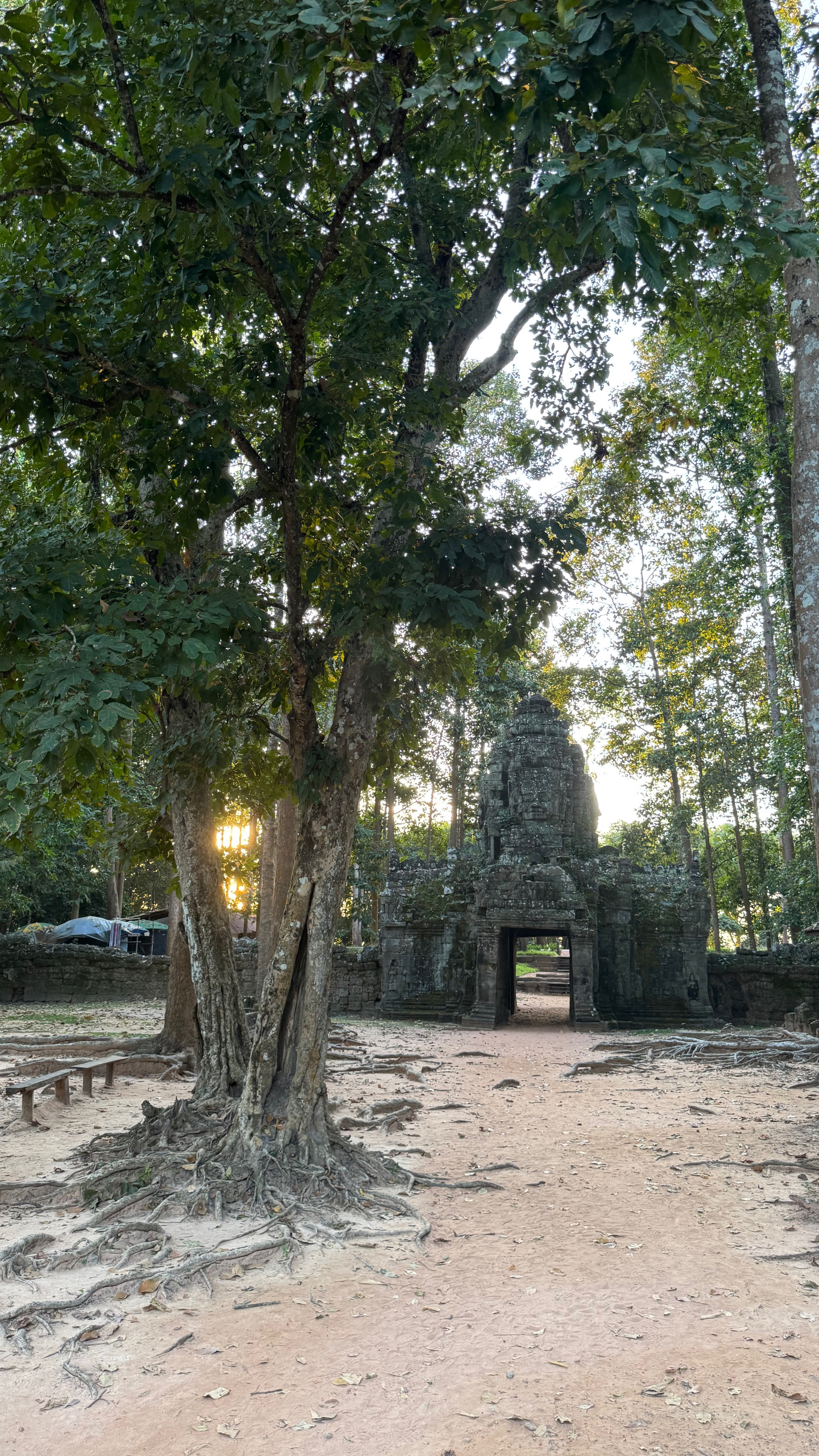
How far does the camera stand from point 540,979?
2717cm

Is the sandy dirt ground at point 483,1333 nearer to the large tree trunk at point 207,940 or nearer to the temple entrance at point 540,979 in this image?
the large tree trunk at point 207,940

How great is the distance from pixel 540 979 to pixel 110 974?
13388mm

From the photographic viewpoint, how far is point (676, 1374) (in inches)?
132

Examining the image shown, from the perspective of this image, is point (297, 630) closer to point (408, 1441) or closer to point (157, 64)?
point (157, 64)

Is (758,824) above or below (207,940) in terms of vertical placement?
above

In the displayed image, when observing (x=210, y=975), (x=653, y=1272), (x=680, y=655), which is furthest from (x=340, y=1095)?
(x=680, y=655)

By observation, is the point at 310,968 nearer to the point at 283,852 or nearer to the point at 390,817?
the point at 283,852

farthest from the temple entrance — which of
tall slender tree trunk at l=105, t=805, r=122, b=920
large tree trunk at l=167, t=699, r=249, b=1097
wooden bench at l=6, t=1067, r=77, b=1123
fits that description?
tall slender tree trunk at l=105, t=805, r=122, b=920

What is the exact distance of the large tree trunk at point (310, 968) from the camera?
5.63 m

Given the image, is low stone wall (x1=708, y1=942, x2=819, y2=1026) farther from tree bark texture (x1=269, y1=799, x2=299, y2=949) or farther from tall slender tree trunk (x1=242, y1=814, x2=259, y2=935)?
tree bark texture (x1=269, y1=799, x2=299, y2=949)

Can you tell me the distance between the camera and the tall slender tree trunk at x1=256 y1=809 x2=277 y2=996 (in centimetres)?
1245

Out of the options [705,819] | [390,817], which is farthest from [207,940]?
[705,819]

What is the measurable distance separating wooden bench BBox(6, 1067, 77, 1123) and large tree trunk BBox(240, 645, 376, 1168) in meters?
2.70

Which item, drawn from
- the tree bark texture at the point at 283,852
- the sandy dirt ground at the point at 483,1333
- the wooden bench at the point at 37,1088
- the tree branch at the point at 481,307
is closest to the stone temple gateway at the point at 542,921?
the tree bark texture at the point at 283,852
